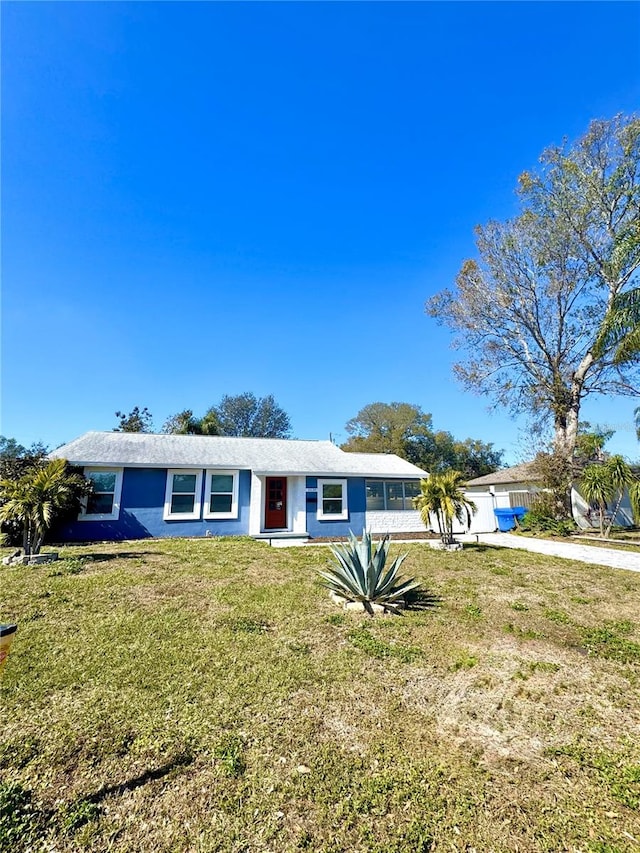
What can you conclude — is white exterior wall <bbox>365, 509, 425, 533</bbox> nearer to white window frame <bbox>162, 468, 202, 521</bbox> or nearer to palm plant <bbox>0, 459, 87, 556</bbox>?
white window frame <bbox>162, 468, 202, 521</bbox>

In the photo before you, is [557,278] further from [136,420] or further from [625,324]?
[136,420]

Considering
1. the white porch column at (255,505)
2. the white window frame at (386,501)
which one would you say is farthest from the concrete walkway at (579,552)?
the white porch column at (255,505)

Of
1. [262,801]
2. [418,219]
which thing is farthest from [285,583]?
[418,219]

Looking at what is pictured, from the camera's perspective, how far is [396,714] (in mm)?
A: 3158

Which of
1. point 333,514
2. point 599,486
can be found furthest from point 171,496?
point 599,486

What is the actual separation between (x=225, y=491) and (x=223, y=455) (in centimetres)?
186

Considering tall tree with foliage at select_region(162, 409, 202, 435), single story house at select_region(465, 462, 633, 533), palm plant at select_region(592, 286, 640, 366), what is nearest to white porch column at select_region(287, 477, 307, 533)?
single story house at select_region(465, 462, 633, 533)

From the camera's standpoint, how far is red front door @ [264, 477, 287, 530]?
15203 millimetres

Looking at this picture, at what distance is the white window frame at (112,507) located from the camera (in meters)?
12.6

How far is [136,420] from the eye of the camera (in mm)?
34594

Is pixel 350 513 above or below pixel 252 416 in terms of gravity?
below

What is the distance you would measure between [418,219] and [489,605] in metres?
15.2

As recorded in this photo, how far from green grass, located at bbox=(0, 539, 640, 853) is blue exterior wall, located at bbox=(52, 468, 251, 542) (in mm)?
7055

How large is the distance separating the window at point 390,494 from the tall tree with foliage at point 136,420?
2662 cm
